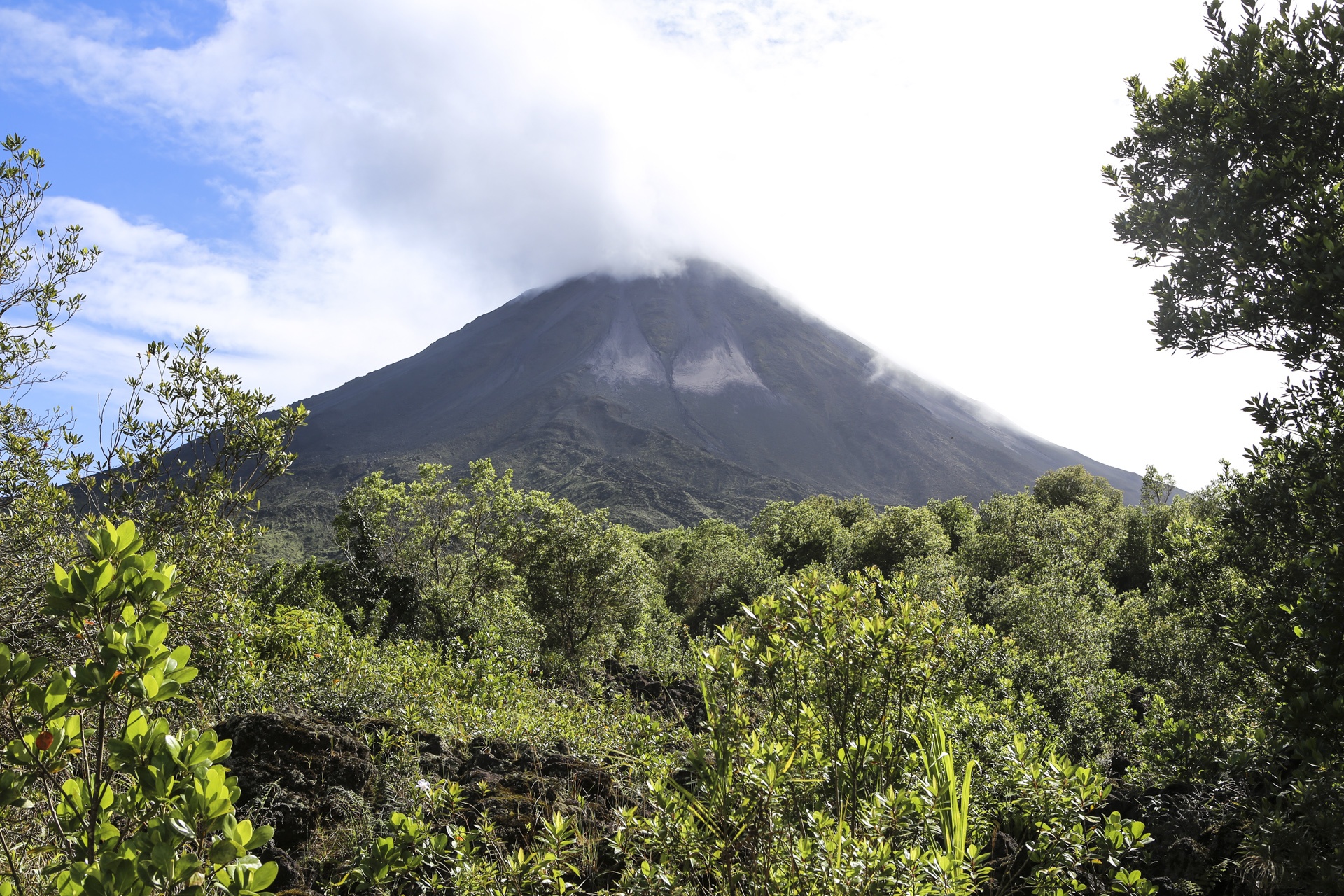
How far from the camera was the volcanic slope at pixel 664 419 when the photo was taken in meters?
117

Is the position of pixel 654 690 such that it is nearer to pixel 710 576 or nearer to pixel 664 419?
pixel 710 576

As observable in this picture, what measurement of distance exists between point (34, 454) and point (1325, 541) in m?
9.97

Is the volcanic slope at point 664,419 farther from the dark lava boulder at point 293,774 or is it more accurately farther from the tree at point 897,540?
the dark lava boulder at point 293,774

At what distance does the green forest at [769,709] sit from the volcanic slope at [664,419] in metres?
90.5

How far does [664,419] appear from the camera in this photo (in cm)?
14675

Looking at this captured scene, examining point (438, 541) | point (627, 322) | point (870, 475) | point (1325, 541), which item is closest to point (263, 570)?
point (438, 541)

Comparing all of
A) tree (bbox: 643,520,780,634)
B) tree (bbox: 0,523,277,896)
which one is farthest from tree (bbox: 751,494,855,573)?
tree (bbox: 0,523,277,896)

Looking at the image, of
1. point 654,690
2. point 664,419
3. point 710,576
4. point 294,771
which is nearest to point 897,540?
point 710,576

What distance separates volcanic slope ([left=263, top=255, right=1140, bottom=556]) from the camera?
117062 millimetres

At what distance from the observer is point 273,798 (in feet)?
14.4

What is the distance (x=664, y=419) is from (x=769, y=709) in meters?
143

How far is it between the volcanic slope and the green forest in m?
90.5

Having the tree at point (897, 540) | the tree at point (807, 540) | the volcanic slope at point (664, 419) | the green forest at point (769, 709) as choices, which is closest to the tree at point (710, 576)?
the tree at point (807, 540)

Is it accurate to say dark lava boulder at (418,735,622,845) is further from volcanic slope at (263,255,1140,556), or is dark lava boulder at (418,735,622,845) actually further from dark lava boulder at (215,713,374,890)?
volcanic slope at (263,255,1140,556)
